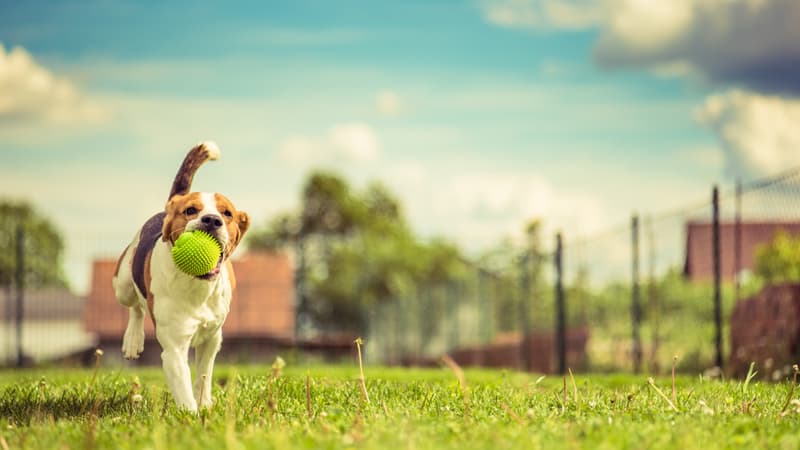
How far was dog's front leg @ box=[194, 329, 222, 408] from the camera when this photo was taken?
19.9 ft

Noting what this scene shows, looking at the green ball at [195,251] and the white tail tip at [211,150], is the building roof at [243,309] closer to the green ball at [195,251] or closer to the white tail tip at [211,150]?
the white tail tip at [211,150]

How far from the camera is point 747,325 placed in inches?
467

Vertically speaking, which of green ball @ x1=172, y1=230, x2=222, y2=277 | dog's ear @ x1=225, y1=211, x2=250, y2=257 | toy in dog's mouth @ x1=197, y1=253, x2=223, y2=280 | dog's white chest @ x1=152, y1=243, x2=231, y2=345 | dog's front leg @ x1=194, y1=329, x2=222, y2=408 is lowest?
dog's front leg @ x1=194, y1=329, x2=222, y2=408

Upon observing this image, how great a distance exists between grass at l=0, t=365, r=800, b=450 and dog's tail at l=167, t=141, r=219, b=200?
1346mm

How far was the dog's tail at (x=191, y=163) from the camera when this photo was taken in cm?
630

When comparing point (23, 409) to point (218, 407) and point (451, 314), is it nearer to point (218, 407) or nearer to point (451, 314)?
point (218, 407)

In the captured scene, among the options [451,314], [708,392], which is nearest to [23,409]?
[708,392]

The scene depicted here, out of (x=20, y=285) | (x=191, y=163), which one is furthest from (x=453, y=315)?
(x=191, y=163)

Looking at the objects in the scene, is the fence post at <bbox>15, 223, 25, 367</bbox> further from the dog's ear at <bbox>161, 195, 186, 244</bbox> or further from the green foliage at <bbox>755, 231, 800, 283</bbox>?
the dog's ear at <bbox>161, 195, 186, 244</bbox>

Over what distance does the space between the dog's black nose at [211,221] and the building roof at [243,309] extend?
810 inches

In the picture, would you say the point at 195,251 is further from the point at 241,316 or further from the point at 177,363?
the point at 241,316

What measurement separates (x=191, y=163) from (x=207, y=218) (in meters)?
1.05

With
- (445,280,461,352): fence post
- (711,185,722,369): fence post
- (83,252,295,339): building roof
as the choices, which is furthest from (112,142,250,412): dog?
(83,252,295,339): building roof

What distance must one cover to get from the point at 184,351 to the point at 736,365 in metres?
8.11
